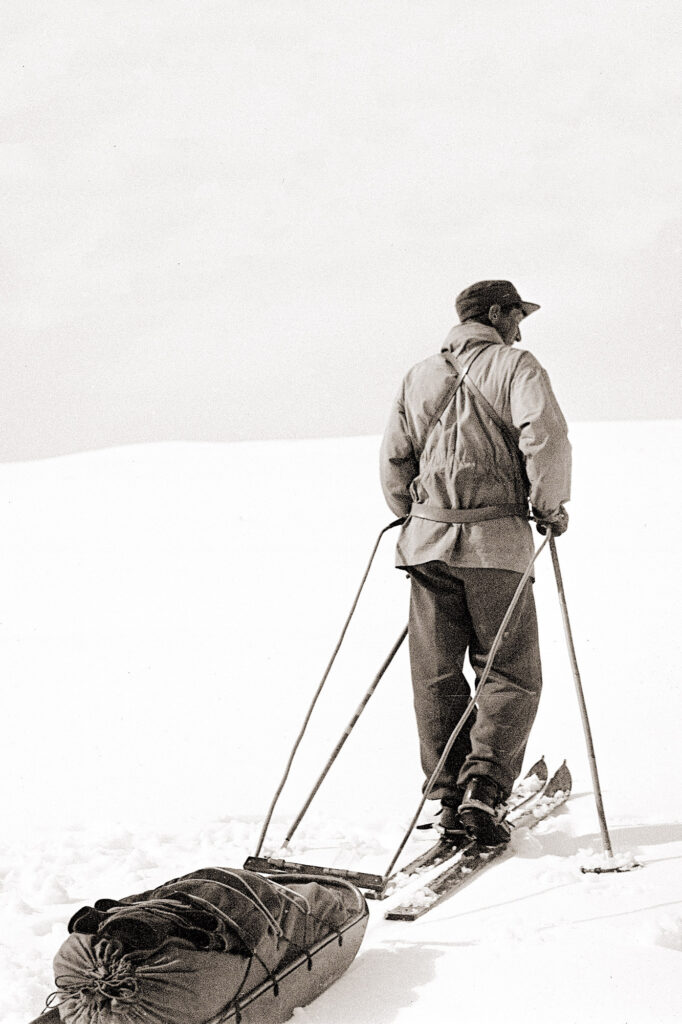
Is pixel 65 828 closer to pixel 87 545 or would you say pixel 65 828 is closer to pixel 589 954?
pixel 589 954

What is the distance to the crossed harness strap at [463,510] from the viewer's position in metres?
3.81

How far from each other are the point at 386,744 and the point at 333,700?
92 centimetres

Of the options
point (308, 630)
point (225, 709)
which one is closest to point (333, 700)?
point (225, 709)

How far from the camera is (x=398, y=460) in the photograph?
4.09 m

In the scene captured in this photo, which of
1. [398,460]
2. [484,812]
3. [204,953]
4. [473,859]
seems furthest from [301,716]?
[204,953]

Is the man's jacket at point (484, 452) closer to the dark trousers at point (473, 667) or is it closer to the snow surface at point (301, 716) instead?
the dark trousers at point (473, 667)

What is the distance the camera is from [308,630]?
7.77 meters

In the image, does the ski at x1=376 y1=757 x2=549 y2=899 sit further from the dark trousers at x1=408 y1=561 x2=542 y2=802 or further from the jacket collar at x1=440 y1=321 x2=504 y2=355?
the jacket collar at x1=440 y1=321 x2=504 y2=355

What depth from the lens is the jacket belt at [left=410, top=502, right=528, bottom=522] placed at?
3803mm

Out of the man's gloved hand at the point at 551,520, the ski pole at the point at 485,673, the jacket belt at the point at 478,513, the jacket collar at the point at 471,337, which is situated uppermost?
the jacket collar at the point at 471,337

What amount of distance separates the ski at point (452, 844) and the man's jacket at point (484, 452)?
84 centimetres

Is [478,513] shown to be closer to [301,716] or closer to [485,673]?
[485,673]

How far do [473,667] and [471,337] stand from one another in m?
1.07

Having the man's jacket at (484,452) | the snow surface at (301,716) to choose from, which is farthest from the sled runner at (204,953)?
the man's jacket at (484,452)
